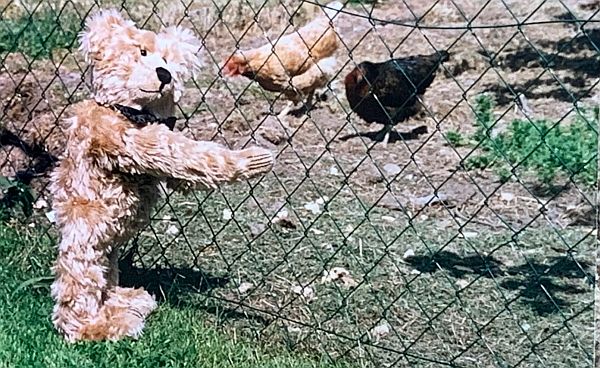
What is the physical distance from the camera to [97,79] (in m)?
3.03

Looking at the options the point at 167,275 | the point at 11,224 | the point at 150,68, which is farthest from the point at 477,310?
the point at 11,224

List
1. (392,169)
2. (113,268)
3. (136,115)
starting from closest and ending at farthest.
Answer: (136,115) → (113,268) → (392,169)

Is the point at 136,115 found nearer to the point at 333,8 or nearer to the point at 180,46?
the point at 180,46

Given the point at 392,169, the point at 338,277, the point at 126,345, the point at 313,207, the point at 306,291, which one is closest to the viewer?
the point at 126,345

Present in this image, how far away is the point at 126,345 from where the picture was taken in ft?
10.3

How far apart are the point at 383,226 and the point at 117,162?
182 cm

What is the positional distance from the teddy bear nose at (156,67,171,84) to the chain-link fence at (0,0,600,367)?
1.22 ft

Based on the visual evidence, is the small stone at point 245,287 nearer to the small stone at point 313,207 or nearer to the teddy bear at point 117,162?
the teddy bear at point 117,162

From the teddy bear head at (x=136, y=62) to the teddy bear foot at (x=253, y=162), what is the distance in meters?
0.31

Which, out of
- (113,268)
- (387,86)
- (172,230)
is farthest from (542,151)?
(113,268)

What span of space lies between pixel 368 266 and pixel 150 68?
55.0 inches

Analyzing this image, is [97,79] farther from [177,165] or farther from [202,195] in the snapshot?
[202,195]

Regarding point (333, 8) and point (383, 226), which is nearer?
point (333, 8)

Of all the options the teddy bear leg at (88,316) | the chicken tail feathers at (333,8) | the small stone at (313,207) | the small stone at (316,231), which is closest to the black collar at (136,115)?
the teddy bear leg at (88,316)
